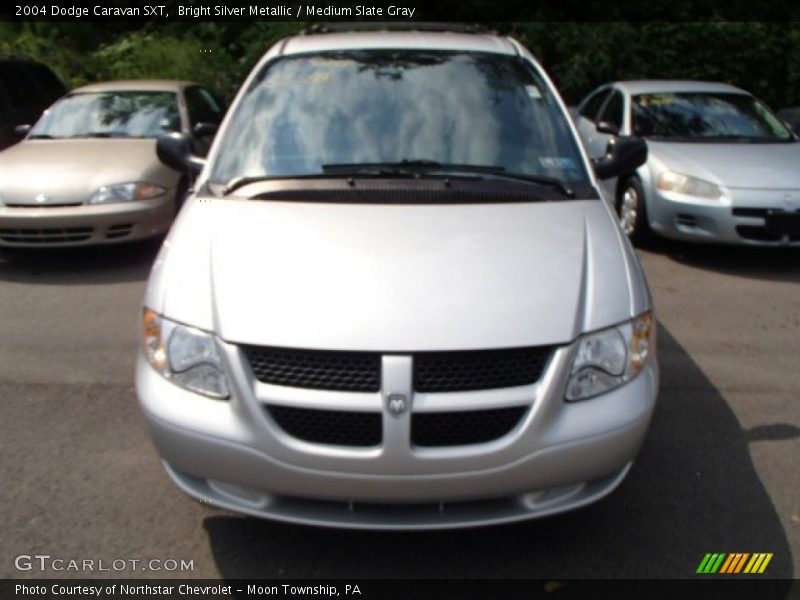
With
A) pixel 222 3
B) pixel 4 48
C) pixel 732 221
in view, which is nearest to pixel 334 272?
pixel 732 221

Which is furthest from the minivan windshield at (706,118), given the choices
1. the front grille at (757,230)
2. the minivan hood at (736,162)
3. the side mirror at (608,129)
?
the front grille at (757,230)

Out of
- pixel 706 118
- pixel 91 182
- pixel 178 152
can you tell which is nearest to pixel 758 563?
pixel 178 152

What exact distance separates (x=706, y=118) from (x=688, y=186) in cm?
148

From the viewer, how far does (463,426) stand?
2801 mm

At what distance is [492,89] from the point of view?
4336 millimetres

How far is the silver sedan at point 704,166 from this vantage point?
6953 mm

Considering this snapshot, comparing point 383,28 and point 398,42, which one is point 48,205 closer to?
point 383,28

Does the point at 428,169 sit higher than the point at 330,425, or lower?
higher

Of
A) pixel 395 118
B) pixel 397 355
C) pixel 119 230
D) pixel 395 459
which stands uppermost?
pixel 395 118

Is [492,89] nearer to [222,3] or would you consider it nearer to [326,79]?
[326,79]

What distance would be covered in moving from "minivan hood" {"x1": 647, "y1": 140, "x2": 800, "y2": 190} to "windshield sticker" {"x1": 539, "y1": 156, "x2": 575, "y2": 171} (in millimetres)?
3582

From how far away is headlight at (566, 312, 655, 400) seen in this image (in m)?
2.89

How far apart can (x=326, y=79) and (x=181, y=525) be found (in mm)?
2252

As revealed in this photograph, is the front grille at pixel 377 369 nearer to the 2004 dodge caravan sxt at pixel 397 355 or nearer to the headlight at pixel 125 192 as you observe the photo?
the 2004 dodge caravan sxt at pixel 397 355
